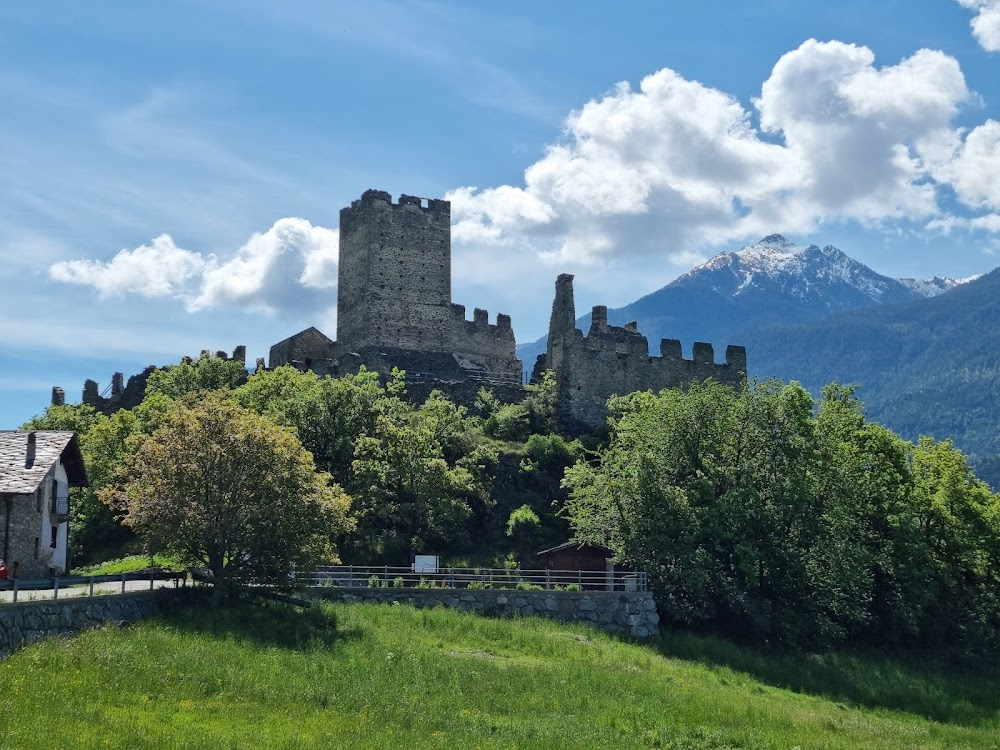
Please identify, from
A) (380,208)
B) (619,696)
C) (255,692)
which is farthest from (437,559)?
(380,208)

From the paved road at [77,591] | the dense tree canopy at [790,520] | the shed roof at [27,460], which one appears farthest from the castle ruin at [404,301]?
the paved road at [77,591]

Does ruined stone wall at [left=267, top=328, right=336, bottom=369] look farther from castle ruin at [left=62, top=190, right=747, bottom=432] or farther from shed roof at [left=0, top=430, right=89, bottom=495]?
shed roof at [left=0, top=430, right=89, bottom=495]

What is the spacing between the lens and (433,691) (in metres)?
32.6

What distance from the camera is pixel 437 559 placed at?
1945 inches

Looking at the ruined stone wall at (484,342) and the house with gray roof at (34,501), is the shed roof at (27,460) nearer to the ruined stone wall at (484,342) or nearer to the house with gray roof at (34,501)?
the house with gray roof at (34,501)

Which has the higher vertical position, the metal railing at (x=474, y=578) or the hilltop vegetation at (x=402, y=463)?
the hilltop vegetation at (x=402, y=463)

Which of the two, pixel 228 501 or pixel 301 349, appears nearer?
pixel 228 501

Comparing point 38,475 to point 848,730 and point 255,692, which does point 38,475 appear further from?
point 848,730

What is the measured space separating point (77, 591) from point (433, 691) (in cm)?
1205

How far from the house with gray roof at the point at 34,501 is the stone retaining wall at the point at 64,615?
20.0 ft

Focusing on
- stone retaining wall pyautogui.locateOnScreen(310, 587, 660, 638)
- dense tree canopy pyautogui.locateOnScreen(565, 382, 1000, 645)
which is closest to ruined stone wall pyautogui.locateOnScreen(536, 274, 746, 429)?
dense tree canopy pyautogui.locateOnScreen(565, 382, 1000, 645)

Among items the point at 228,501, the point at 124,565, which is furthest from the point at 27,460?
the point at 124,565

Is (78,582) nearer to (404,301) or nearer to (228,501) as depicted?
(228,501)

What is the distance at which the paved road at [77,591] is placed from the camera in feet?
107
